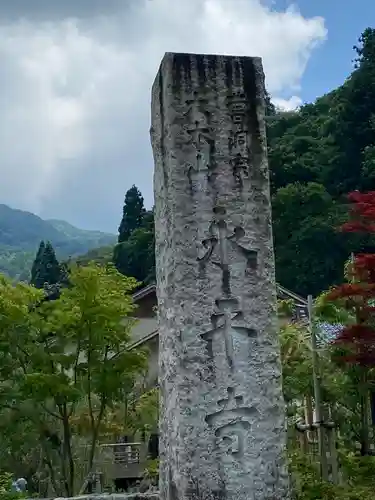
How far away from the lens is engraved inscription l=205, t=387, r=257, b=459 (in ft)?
14.3

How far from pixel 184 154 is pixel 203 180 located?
21cm

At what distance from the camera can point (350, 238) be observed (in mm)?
25812

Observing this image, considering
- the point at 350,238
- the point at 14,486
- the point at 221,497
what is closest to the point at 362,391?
the point at 14,486

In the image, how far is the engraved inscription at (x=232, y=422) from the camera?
436cm

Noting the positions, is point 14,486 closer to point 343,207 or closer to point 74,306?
point 74,306

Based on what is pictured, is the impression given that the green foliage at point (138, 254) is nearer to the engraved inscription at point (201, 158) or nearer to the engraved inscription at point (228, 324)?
the engraved inscription at point (201, 158)

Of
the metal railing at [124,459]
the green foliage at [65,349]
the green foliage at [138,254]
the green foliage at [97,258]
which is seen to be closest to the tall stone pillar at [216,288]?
the green foliage at [65,349]

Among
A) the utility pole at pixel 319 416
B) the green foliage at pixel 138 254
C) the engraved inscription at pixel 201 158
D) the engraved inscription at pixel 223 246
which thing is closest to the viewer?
the engraved inscription at pixel 223 246

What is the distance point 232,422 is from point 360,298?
6304mm

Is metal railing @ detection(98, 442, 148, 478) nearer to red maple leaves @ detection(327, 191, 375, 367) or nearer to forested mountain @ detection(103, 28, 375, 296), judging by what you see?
red maple leaves @ detection(327, 191, 375, 367)

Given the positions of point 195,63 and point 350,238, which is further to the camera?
point 350,238

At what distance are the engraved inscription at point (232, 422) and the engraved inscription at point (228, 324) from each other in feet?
0.71

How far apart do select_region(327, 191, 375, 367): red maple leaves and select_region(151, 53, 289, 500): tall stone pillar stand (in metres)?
4.79

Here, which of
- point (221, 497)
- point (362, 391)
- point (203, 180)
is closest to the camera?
point (221, 497)
